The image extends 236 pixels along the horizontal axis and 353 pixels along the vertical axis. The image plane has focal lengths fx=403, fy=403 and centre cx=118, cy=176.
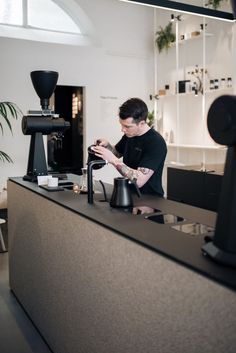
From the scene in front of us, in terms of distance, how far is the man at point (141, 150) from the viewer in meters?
2.54

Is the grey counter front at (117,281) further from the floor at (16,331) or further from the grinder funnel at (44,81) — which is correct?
the grinder funnel at (44,81)

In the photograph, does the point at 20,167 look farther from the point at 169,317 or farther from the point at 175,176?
the point at 169,317

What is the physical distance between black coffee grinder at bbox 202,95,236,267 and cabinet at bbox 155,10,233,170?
15.2 feet

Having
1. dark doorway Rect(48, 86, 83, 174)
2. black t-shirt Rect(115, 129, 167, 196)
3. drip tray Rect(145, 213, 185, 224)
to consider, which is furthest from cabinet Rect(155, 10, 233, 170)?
drip tray Rect(145, 213, 185, 224)

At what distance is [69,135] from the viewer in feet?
23.0

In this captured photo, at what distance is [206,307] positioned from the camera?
1.24m

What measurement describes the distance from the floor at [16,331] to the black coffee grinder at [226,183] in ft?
5.29

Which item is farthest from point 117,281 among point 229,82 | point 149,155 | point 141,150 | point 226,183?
point 229,82

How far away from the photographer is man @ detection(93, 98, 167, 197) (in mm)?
2545

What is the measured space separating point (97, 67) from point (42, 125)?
4.01m

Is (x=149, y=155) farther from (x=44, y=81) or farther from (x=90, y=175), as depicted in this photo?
(x=44, y=81)

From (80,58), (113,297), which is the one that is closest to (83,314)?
(113,297)

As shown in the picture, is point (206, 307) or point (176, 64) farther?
point (176, 64)

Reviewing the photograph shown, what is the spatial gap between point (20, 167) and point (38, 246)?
153 inches
